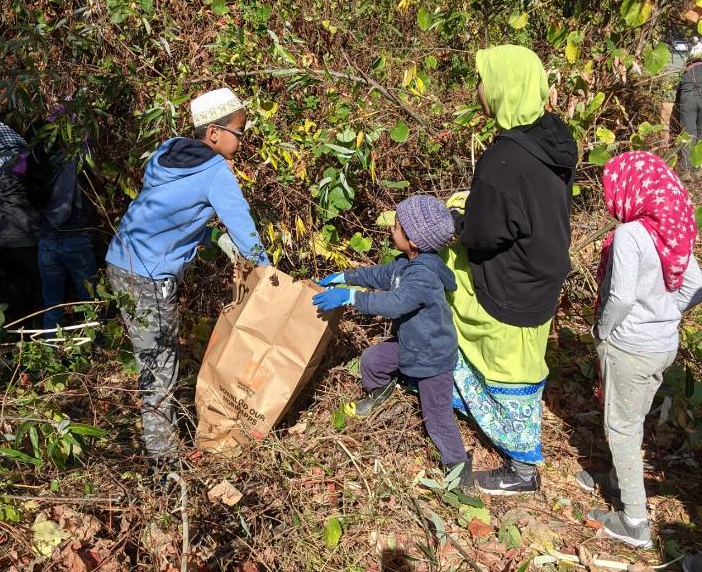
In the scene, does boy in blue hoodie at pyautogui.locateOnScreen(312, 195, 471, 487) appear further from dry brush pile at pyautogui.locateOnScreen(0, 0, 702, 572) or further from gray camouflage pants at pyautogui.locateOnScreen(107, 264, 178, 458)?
gray camouflage pants at pyautogui.locateOnScreen(107, 264, 178, 458)

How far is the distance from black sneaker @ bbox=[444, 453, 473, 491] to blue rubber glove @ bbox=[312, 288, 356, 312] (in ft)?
3.22

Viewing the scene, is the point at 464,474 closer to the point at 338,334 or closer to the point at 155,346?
the point at 338,334

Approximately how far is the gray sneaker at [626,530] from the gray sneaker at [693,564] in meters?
0.18

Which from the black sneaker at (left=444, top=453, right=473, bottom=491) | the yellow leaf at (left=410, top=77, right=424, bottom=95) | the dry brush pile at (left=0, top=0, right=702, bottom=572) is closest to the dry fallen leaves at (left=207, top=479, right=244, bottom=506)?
the dry brush pile at (left=0, top=0, right=702, bottom=572)

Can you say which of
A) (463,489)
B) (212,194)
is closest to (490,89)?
(212,194)

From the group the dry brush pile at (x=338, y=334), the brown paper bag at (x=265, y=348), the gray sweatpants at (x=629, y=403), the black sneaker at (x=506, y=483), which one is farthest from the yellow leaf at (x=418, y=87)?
the black sneaker at (x=506, y=483)

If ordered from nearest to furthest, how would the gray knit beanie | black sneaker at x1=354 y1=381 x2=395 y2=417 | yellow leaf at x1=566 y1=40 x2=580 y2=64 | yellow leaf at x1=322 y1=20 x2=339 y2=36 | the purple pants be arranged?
the gray knit beanie
the purple pants
black sneaker at x1=354 y1=381 x2=395 y2=417
yellow leaf at x1=566 y1=40 x2=580 y2=64
yellow leaf at x1=322 y1=20 x2=339 y2=36

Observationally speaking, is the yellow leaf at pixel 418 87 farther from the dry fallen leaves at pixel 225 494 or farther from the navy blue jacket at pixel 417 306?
the dry fallen leaves at pixel 225 494

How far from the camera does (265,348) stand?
8.23 feet

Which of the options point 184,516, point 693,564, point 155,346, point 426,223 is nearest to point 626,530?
point 693,564

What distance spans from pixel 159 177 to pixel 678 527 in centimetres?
275

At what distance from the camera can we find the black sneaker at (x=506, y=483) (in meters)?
2.93

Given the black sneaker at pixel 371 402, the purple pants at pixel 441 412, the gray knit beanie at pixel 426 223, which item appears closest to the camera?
the gray knit beanie at pixel 426 223

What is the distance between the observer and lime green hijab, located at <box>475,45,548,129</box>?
2.40 m
